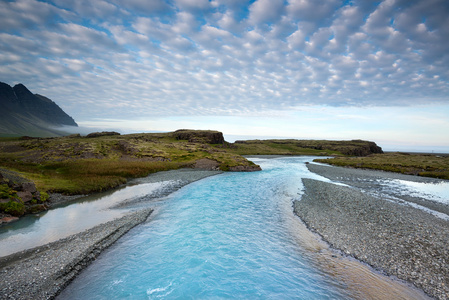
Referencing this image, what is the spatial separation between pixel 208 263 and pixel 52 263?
9892 mm

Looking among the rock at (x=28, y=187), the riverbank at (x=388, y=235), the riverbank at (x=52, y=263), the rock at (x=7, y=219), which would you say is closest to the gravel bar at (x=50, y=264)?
the riverbank at (x=52, y=263)

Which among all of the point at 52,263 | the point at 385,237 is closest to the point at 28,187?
the point at 52,263

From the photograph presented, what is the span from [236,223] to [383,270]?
12183 millimetres

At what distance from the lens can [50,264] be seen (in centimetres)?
1228

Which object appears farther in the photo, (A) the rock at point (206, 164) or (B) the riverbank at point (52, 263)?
(A) the rock at point (206, 164)

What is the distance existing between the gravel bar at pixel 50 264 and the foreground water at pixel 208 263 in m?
0.70

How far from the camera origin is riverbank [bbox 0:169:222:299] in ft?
33.7

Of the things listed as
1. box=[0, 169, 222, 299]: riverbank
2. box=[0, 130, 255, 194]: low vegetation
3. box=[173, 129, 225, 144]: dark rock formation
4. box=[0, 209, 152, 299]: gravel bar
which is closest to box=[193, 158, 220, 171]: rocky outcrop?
box=[0, 130, 255, 194]: low vegetation

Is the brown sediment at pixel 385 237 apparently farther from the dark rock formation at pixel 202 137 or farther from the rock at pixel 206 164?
the dark rock formation at pixel 202 137

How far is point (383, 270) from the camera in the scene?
1288 cm

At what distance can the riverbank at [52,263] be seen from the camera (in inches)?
405

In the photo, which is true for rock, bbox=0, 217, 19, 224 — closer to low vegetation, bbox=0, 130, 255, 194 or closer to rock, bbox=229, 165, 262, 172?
low vegetation, bbox=0, 130, 255, 194

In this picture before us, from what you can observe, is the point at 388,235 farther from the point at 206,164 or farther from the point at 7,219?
the point at 206,164

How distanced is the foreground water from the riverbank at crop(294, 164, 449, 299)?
3761mm
